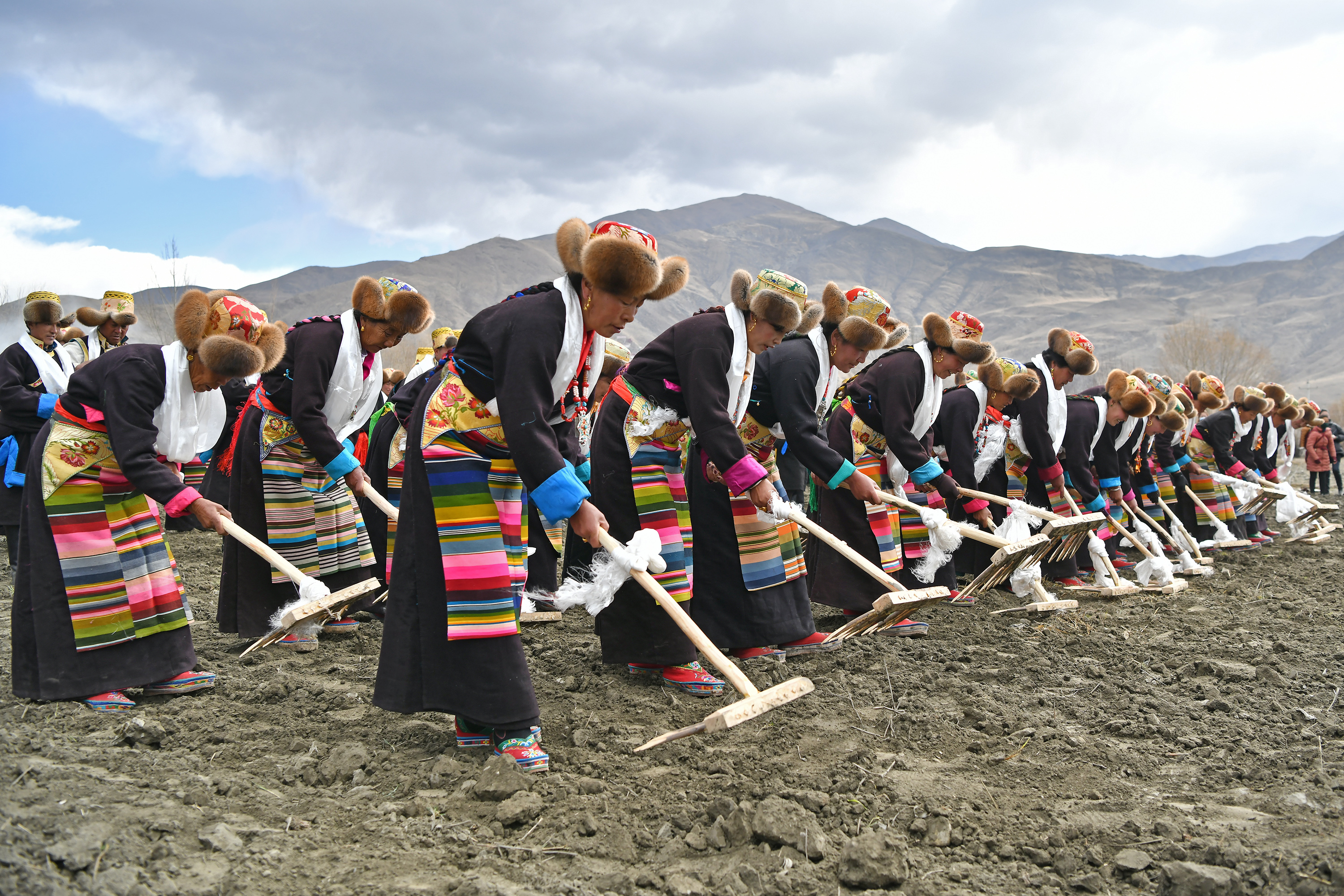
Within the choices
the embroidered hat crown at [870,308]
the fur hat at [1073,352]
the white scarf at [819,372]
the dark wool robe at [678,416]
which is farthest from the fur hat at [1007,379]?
the dark wool robe at [678,416]

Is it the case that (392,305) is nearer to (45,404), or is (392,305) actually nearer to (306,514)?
(306,514)

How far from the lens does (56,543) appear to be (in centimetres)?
319

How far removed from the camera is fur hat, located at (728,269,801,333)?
11.7ft

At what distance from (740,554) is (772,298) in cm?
114

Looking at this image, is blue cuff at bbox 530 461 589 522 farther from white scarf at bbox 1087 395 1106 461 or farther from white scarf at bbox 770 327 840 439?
white scarf at bbox 1087 395 1106 461

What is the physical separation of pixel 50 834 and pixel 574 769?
52.2 inches

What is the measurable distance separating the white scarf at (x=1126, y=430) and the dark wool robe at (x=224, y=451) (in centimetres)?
633

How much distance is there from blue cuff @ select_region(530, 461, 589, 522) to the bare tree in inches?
2149

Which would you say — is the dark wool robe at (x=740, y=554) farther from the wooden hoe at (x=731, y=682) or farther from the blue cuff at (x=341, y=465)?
the blue cuff at (x=341, y=465)

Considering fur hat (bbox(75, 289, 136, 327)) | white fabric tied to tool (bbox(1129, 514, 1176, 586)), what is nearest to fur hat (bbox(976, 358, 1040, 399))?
white fabric tied to tool (bbox(1129, 514, 1176, 586))

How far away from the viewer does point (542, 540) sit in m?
5.60

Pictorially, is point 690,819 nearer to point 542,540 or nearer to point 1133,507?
point 542,540

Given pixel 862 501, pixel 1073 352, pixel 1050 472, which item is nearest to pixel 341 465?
pixel 862 501

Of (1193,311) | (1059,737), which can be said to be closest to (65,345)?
(1059,737)
